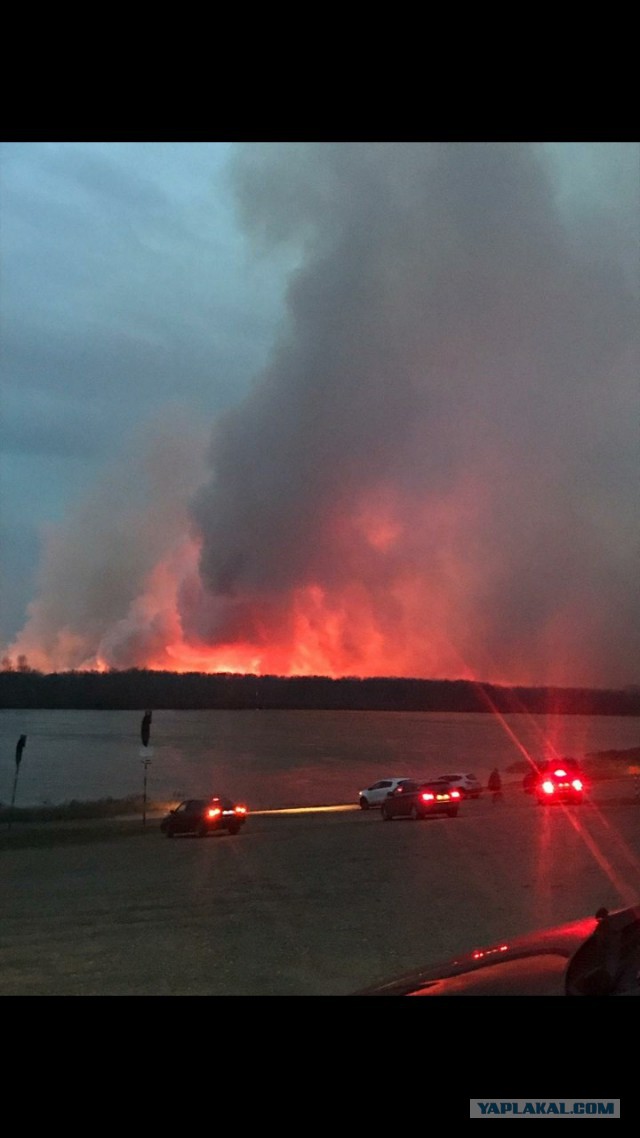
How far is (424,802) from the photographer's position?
78.0 feet

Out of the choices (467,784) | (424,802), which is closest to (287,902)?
(424,802)

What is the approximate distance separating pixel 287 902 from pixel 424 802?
13.7m

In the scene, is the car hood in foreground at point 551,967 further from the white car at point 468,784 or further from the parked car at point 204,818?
the white car at point 468,784

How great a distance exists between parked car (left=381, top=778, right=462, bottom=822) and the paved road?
375 cm

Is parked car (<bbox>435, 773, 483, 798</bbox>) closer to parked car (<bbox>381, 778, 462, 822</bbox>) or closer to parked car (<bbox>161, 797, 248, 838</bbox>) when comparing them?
parked car (<bbox>381, 778, 462, 822</bbox>)

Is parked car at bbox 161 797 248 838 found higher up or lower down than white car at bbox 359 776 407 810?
lower down

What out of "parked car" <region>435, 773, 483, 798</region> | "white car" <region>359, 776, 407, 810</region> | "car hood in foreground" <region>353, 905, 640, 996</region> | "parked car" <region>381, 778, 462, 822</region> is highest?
"parked car" <region>435, 773, 483, 798</region>

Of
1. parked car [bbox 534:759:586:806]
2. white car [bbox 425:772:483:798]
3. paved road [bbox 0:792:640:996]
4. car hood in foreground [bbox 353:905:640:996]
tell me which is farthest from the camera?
white car [bbox 425:772:483:798]

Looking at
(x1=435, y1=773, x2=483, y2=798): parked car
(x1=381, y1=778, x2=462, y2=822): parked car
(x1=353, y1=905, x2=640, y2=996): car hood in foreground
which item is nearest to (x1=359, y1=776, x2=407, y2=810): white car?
(x1=435, y1=773, x2=483, y2=798): parked car

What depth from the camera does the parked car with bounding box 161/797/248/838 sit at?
21.1 m

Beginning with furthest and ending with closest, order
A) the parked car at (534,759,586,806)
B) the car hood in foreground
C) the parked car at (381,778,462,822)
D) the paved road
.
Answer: the parked car at (534,759,586,806), the parked car at (381,778,462,822), the paved road, the car hood in foreground

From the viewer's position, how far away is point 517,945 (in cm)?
360

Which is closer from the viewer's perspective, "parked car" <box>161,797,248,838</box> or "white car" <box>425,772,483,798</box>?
"parked car" <box>161,797,248,838</box>
